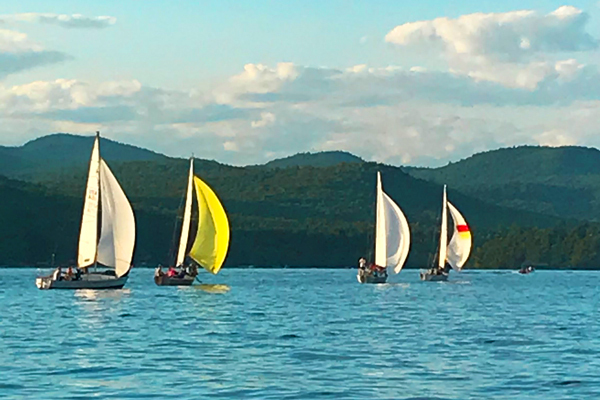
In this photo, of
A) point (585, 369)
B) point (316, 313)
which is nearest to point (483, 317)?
point (316, 313)

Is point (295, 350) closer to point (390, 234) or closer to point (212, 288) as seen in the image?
point (212, 288)

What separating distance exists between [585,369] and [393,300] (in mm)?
44059

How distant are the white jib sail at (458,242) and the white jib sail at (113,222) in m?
52.9

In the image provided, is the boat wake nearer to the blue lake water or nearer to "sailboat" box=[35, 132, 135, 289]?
"sailboat" box=[35, 132, 135, 289]

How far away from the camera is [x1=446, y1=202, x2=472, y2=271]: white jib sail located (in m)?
132

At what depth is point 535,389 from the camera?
113 ft

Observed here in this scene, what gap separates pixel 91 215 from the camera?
3319 inches

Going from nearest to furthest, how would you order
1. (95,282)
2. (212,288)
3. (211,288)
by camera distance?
(95,282), (211,288), (212,288)

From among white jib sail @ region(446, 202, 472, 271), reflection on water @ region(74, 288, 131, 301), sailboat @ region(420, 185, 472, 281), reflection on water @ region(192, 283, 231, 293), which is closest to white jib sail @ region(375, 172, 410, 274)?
reflection on water @ region(192, 283, 231, 293)

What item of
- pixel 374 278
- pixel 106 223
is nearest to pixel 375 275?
pixel 374 278

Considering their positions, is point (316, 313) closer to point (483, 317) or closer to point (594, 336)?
point (483, 317)

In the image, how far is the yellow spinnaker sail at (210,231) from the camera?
319 feet

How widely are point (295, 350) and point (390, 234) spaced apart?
64.4 meters

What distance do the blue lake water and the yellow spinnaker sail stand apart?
19805mm
